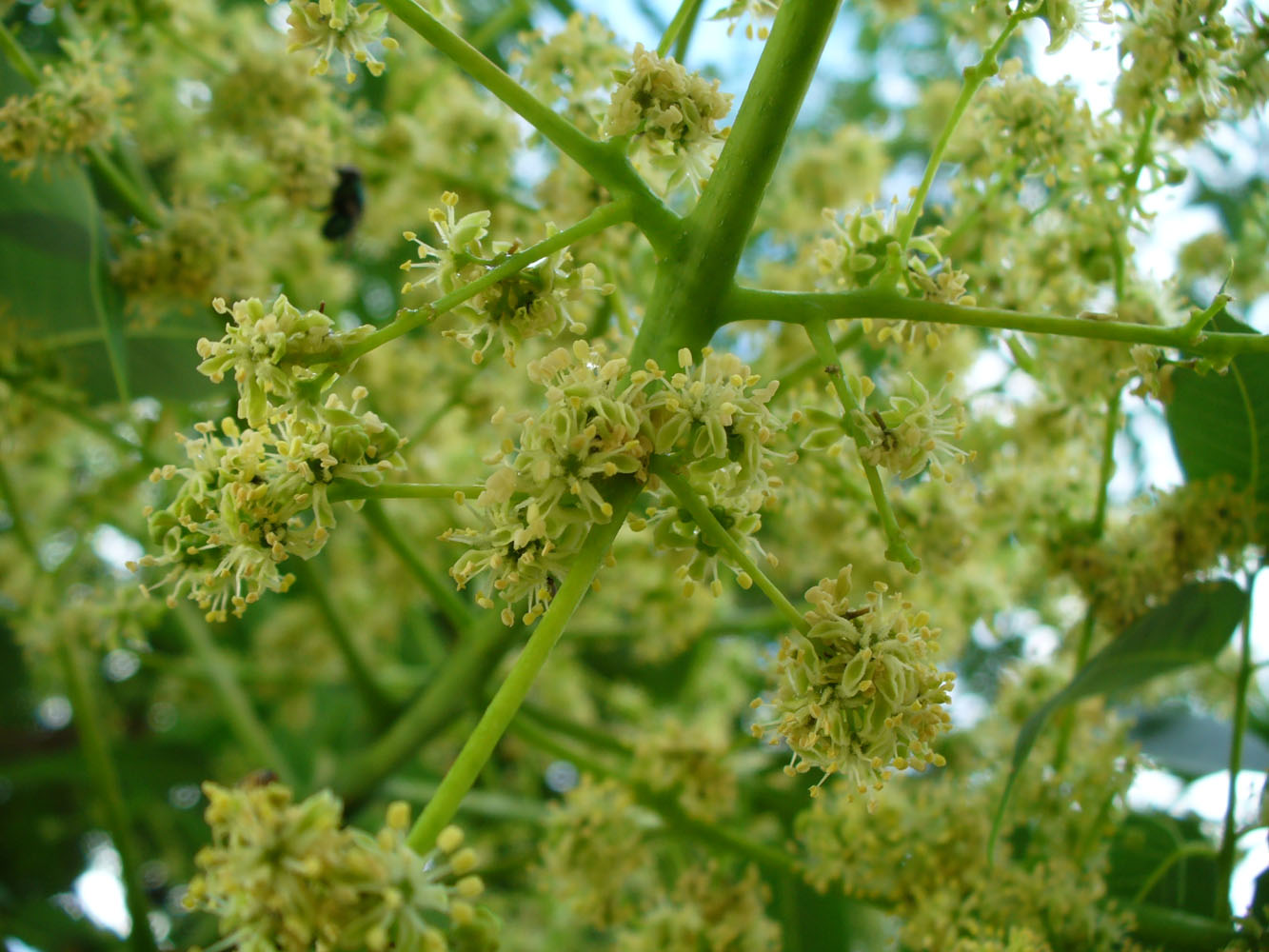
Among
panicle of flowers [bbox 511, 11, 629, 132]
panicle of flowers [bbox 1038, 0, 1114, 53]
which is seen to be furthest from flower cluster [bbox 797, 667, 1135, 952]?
panicle of flowers [bbox 511, 11, 629, 132]

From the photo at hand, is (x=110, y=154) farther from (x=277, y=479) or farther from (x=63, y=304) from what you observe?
(x=277, y=479)

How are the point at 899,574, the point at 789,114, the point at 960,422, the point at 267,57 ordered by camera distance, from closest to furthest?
1. the point at 789,114
2. the point at 960,422
3. the point at 899,574
4. the point at 267,57

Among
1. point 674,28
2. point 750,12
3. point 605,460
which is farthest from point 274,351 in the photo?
point 750,12

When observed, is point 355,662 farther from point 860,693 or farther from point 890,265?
point 890,265

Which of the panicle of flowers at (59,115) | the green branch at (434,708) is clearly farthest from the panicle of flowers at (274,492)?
the panicle of flowers at (59,115)

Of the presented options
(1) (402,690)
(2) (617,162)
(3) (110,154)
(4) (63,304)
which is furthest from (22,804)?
(2) (617,162)

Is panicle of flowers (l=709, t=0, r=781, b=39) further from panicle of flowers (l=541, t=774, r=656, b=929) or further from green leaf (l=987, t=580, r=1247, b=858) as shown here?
panicle of flowers (l=541, t=774, r=656, b=929)

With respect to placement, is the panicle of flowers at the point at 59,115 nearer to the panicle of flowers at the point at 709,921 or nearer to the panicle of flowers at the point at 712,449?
the panicle of flowers at the point at 712,449
